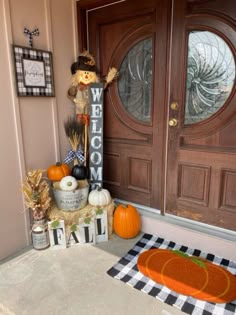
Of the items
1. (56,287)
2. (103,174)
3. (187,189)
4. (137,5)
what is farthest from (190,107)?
(56,287)

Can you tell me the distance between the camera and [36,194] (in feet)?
6.14

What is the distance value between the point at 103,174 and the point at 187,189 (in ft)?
2.92

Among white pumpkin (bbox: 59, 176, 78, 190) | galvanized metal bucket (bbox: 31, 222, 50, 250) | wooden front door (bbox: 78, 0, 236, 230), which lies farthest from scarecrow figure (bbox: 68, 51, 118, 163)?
galvanized metal bucket (bbox: 31, 222, 50, 250)

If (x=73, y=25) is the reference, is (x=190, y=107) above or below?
below

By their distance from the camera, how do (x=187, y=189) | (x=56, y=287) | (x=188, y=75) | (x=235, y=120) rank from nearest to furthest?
(x=56, y=287), (x=235, y=120), (x=188, y=75), (x=187, y=189)

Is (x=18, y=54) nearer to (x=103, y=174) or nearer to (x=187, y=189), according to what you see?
(x=103, y=174)

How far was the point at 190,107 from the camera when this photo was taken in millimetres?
1880

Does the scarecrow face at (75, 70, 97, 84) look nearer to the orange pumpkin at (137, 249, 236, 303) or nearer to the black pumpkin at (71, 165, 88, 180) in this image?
the black pumpkin at (71, 165, 88, 180)

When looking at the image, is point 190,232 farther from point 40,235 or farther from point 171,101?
point 40,235

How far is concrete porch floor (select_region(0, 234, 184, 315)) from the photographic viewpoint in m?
1.42

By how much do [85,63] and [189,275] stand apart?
75.3 inches

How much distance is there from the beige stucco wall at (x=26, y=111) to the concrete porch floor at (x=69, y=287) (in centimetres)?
28

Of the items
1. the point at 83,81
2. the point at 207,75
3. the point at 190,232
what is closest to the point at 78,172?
the point at 83,81

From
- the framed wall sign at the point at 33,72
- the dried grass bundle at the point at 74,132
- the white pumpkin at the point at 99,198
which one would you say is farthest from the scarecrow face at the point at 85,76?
the white pumpkin at the point at 99,198
